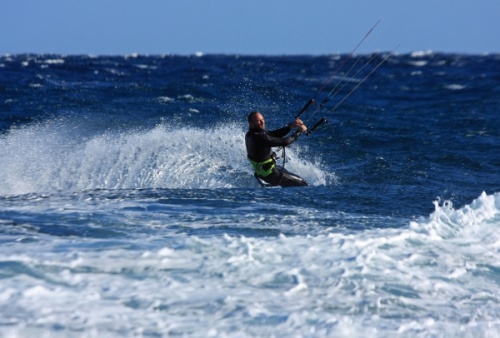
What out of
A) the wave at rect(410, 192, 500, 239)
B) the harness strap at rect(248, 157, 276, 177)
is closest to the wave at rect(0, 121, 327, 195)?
the harness strap at rect(248, 157, 276, 177)

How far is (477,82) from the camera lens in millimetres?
32688

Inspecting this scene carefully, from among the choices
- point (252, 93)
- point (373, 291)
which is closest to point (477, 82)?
point (252, 93)

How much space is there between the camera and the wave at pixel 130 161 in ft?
37.2

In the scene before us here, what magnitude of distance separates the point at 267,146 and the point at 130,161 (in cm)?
294

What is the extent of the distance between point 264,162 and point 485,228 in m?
3.85

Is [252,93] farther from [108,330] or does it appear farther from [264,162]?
[108,330]

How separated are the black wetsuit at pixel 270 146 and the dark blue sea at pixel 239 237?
528 millimetres

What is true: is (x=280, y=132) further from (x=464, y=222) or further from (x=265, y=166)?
(x=464, y=222)

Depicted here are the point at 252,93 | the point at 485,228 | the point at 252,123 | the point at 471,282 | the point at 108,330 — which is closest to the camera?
the point at 108,330

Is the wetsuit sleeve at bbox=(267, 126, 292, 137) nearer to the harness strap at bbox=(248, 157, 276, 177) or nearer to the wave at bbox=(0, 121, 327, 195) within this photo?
the harness strap at bbox=(248, 157, 276, 177)

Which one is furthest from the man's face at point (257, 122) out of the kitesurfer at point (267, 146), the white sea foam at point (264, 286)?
the white sea foam at point (264, 286)

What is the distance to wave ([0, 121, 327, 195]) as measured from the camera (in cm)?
1134

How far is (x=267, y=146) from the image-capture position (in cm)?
1025

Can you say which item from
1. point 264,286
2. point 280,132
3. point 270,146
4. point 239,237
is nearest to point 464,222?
point 239,237
